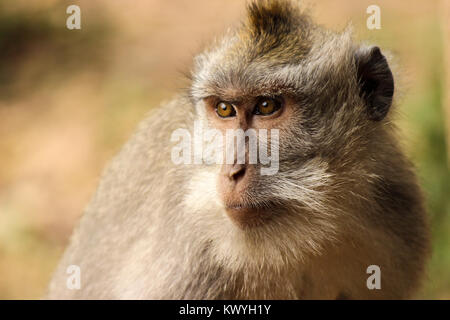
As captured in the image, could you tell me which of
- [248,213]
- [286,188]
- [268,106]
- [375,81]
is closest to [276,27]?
[268,106]

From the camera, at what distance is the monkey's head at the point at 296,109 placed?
187 inches

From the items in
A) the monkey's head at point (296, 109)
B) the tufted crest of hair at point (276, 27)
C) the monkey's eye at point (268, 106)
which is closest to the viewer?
the monkey's head at point (296, 109)

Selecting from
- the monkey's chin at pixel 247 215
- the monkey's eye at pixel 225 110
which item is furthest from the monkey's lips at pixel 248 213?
the monkey's eye at pixel 225 110

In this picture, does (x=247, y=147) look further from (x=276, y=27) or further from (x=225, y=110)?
(x=276, y=27)

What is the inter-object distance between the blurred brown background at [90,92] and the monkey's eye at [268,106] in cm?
473

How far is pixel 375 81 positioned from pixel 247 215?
1.46 m

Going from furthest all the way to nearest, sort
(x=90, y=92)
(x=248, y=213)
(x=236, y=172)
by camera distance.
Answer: (x=90, y=92) → (x=248, y=213) → (x=236, y=172)

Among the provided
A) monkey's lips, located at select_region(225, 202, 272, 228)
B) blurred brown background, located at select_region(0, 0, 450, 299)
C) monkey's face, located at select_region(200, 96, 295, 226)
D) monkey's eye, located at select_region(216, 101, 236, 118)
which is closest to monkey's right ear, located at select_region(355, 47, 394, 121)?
monkey's face, located at select_region(200, 96, 295, 226)

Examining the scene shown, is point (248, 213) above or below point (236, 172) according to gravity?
below

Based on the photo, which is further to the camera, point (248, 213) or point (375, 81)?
point (375, 81)

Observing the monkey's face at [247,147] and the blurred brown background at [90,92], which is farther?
the blurred brown background at [90,92]

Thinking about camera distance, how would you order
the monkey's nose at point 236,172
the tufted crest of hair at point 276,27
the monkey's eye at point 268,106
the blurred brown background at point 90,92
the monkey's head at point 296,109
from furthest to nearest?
1. the blurred brown background at point 90,92
2. the tufted crest of hair at point 276,27
3. the monkey's eye at point 268,106
4. the monkey's head at point 296,109
5. the monkey's nose at point 236,172

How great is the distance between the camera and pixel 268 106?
4891mm

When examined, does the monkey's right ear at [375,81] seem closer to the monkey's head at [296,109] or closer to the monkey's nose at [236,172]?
the monkey's head at [296,109]
